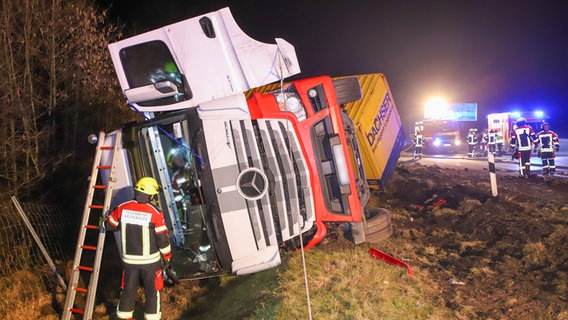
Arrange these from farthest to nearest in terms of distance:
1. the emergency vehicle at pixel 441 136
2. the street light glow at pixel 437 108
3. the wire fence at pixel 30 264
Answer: the street light glow at pixel 437 108 < the emergency vehicle at pixel 441 136 < the wire fence at pixel 30 264

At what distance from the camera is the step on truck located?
10.8ft

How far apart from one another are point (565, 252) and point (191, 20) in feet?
15.9

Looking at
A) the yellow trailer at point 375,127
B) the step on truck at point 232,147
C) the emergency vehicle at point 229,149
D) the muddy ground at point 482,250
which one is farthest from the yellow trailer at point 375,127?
the step on truck at point 232,147

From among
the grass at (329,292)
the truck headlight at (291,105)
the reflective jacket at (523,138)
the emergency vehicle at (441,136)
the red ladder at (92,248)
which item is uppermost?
the truck headlight at (291,105)

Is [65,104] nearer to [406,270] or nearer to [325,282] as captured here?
[325,282]

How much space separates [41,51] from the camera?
6.91 meters

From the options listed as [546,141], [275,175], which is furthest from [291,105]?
[546,141]

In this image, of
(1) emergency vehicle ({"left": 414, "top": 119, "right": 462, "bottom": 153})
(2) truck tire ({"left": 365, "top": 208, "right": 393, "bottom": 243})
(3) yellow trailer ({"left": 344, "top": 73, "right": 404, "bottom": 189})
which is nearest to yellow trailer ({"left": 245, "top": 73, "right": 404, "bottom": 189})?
(3) yellow trailer ({"left": 344, "top": 73, "right": 404, "bottom": 189})

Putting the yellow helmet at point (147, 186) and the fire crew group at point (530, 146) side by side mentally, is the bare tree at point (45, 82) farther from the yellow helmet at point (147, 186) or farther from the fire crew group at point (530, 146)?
the fire crew group at point (530, 146)

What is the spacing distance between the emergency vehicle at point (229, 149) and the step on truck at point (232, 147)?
0.03 ft

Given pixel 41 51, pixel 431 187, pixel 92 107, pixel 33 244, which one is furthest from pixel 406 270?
pixel 92 107

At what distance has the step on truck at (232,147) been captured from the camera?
10.8 ft

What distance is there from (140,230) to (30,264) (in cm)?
303

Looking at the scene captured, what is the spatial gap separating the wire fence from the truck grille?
2.86 m
